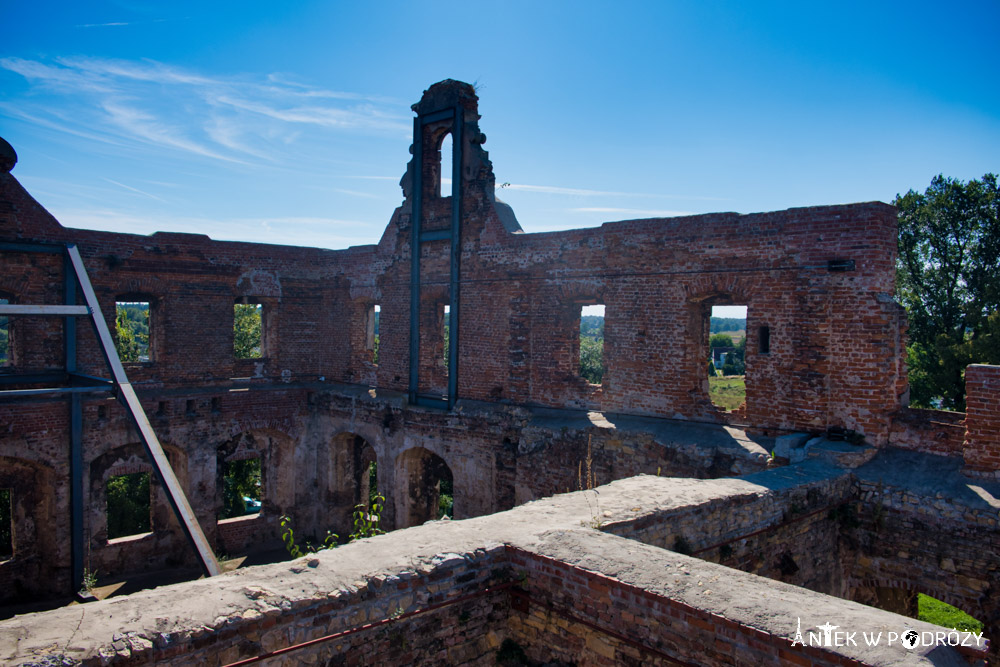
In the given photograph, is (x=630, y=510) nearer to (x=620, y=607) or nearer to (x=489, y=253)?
(x=620, y=607)

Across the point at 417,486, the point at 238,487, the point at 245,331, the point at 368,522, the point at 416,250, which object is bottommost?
the point at 238,487

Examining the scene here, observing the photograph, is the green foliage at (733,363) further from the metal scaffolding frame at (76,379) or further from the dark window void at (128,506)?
the metal scaffolding frame at (76,379)

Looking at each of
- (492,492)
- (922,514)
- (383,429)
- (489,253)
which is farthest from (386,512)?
(922,514)

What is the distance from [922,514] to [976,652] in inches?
172

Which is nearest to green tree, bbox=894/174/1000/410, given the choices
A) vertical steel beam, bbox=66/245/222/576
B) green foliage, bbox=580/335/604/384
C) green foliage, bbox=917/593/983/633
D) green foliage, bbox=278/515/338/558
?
green foliage, bbox=917/593/983/633

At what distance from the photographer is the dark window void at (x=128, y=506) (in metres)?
17.8

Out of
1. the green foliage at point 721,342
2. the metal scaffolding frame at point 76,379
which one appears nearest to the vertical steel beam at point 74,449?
the metal scaffolding frame at point 76,379

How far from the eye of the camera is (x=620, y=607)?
14.3 ft

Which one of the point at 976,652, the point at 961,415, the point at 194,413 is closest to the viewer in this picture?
the point at 976,652

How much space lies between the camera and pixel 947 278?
770 inches

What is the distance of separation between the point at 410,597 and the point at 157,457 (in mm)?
4887

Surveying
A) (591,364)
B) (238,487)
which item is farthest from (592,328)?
(238,487)

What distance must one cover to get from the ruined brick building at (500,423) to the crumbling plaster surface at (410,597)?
0.09 feet

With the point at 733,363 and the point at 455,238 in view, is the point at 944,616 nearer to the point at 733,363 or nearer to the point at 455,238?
the point at 455,238
